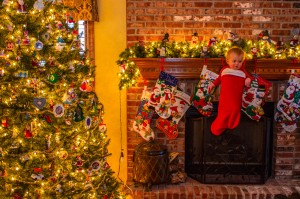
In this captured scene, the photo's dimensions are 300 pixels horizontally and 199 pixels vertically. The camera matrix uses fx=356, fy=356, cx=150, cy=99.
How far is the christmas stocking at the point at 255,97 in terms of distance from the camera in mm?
3428

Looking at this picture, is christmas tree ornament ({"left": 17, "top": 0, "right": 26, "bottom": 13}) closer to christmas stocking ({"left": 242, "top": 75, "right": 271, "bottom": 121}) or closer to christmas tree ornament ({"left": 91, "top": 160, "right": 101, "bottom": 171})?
christmas tree ornament ({"left": 91, "top": 160, "right": 101, "bottom": 171})

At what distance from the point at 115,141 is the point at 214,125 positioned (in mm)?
1098

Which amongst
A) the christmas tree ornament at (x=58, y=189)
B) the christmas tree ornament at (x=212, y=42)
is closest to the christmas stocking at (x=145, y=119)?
the christmas tree ornament at (x=212, y=42)

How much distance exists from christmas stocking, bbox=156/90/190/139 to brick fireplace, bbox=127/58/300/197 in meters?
0.08

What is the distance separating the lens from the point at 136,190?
351 centimetres

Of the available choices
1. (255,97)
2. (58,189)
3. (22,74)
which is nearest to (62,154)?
(58,189)

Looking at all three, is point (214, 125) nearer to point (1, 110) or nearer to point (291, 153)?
point (291, 153)

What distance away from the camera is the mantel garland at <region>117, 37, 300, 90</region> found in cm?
344

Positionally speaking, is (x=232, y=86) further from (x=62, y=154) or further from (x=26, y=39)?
(x=26, y=39)

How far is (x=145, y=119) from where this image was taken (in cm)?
363

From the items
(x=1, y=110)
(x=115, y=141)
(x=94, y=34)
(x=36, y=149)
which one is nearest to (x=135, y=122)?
(x=115, y=141)

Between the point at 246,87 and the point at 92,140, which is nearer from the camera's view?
the point at 92,140

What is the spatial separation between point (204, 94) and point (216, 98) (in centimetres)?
25

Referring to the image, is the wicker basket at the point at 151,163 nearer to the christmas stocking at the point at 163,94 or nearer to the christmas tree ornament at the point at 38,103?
the christmas stocking at the point at 163,94
